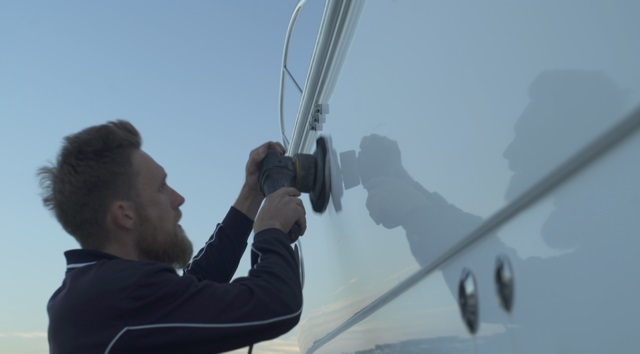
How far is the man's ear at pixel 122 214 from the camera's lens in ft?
6.67

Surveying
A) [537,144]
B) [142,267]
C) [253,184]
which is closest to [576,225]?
[537,144]

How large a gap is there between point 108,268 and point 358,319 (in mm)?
684

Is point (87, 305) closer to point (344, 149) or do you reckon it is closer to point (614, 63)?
point (344, 149)

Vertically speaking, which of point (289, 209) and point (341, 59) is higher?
point (341, 59)

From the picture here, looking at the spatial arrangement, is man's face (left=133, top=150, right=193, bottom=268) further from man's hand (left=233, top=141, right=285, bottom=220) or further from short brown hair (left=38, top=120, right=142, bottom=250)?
man's hand (left=233, top=141, right=285, bottom=220)

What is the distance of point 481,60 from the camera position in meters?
1.04

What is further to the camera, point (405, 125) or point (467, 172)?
point (405, 125)

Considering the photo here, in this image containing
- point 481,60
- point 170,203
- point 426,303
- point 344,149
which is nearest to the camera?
point 481,60

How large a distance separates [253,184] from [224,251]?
0.26m

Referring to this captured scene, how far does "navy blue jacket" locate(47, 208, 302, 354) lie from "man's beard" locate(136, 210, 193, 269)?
25 centimetres

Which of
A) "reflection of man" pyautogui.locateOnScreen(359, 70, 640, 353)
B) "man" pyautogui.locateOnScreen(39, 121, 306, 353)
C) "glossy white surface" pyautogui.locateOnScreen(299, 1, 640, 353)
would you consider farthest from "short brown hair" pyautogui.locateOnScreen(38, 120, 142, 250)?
"reflection of man" pyautogui.locateOnScreen(359, 70, 640, 353)

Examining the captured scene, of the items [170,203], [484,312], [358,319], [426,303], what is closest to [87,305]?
[170,203]

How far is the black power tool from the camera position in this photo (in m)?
2.16

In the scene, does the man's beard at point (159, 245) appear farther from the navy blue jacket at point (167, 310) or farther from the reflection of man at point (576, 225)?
the reflection of man at point (576, 225)
